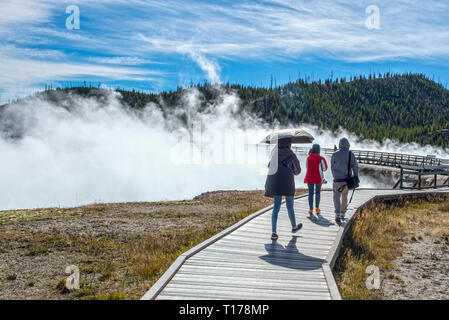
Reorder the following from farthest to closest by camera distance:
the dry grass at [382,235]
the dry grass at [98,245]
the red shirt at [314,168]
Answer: the red shirt at [314,168] < the dry grass at [382,235] < the dry grass at [98,245]

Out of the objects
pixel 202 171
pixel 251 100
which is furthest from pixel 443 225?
pixel 251 100

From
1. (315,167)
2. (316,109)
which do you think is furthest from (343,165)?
(316,109)

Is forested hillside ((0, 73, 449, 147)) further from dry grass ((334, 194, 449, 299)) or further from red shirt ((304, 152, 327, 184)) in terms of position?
red shirt ((304, 152, 327, 184))

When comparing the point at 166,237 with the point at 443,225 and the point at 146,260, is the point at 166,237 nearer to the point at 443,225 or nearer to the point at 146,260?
the point at 146,260

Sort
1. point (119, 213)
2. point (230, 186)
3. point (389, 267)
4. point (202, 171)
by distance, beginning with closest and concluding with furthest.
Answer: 1. point (389, 267)
2. point (119, 213)
3. point (230, 186)
4. point (202, 171)

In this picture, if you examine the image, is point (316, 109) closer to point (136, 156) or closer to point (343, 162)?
point (136, 156)

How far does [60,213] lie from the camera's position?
14555 millimetres

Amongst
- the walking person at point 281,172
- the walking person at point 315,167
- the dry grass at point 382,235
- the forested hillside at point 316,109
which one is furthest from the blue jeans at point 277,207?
the forested hillside at point 316,109

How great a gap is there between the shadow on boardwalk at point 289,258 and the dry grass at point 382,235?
0.77 metres

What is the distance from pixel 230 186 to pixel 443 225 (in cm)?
4378

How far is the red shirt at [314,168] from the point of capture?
9.56 m

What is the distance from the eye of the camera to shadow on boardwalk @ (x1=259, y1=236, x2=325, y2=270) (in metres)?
6.08

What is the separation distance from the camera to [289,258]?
6.42 meters

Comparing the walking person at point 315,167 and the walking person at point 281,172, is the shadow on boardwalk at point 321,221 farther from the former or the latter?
the walking person at point 281,172
